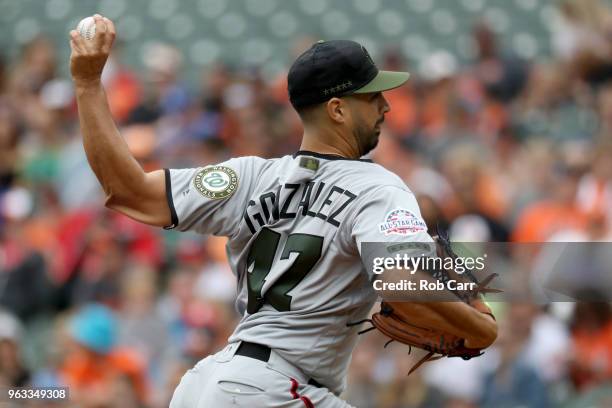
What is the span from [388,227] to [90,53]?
109cm

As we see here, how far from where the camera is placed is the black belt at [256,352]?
3.49 metres

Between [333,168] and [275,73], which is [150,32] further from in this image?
[333,168]

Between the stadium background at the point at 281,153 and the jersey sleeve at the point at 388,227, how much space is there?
2.43 meters

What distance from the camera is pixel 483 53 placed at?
10250 mm

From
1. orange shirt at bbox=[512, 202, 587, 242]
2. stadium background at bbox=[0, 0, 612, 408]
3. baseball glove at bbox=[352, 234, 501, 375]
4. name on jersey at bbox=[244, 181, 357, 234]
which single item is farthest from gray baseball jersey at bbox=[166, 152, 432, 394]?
orange shirt at bbox=[512, 202, 587, 242]

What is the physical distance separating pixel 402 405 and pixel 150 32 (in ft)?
24.7

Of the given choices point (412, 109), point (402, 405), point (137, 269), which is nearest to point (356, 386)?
point (402, 405)

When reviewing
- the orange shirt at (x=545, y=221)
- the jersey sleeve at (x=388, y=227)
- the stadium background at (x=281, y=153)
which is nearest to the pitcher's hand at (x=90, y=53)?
the jersey sleeve at (x=388, y=227)

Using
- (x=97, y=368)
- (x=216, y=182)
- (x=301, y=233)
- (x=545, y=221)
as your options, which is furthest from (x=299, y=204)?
(x=545, y=221)

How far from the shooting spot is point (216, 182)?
3.65 metres

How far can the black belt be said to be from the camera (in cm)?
349

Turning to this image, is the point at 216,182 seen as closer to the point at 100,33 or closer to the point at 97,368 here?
the point at 100,33

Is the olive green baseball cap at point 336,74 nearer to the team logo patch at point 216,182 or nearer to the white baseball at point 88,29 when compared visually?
the team logo patch at point 216,182

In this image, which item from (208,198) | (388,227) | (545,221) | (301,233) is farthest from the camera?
(545,221)
